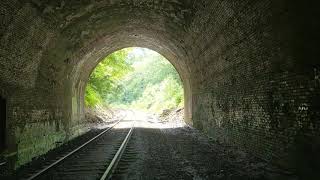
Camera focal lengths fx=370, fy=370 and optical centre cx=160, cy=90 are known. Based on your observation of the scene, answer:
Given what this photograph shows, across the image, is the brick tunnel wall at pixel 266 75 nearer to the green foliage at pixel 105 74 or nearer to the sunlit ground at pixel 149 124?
the sunlit ground at pixel 149 124

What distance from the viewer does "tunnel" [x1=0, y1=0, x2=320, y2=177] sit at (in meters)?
6.93

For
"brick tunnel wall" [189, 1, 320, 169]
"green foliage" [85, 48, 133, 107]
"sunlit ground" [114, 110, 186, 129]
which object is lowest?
"sunlit ground" [114, 110, 186, 129]

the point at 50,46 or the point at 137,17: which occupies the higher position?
the point at 137,17

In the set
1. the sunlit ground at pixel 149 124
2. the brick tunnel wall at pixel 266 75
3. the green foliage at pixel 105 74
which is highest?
the green foliage at pixel 105 74

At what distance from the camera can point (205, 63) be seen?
15625mm

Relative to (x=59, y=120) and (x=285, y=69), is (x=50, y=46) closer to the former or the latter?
(x=59, y=120)

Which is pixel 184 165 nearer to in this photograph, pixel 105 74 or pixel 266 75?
pixel 266 75

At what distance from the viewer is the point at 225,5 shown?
32.9ft

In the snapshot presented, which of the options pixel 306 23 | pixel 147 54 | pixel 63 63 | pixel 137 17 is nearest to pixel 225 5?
pixel 306 23

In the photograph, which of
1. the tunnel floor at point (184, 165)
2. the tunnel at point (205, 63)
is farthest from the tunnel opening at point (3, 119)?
the tunnel floor at point (184, 165)

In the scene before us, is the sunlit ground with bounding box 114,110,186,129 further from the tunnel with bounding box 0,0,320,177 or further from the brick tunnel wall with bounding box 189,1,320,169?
the brick tunnel wall with bounding box 189,1,320,169

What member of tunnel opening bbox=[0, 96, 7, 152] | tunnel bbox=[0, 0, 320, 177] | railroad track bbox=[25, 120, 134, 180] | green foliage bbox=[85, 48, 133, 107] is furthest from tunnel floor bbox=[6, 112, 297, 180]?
green foliage bbox=[85, 48, 133, 107]

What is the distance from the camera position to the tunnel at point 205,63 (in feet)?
22.7

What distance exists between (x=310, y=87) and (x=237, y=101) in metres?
4.95
